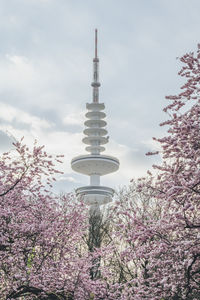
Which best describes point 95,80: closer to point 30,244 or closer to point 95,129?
point 95,129

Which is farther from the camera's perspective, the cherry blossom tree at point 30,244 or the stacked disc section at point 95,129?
the stacked disc section at point 95,129

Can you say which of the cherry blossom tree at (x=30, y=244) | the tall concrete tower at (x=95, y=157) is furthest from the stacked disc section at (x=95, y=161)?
the cherry blossom tree at (x=30, y=244)

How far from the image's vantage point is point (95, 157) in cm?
11194

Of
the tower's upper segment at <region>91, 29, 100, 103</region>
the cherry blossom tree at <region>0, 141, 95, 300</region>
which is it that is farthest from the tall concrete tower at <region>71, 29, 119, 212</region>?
the cherry blossom tree at <region>0, 141, 95, 300</region>

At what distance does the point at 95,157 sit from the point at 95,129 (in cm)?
1040

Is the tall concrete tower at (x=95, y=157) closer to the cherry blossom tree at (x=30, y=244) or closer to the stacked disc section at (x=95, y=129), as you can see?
the stacked disc section at (x=95, y=129)

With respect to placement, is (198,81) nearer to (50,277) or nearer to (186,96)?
(186,96)

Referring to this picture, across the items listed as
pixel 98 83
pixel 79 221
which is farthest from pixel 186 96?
pixel 98 83

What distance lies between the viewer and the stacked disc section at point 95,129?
119m

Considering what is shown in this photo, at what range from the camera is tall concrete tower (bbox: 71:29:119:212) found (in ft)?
375

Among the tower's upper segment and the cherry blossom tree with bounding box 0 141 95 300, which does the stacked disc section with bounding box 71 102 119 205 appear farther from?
the cherry blossom tree with bounding box 0 141 95 300

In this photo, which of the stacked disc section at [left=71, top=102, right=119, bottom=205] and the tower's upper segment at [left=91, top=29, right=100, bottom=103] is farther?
the tower's upper segment at [left=91, top=29, right=100, bottom=103]

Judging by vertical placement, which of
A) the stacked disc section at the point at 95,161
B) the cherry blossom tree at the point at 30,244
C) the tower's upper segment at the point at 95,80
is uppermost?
the tower's upper segment at the point at 95,80

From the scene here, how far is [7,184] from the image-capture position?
1310cm
